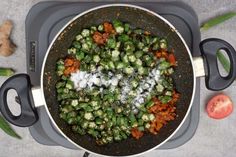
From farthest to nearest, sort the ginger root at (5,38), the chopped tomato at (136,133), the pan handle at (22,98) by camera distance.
Answer: the ginger root at (5,38)
the chopped tomato at (136,133)
the pan handle at (22,98)

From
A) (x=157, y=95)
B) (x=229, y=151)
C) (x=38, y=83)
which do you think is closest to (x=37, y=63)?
(x=38, y=83)

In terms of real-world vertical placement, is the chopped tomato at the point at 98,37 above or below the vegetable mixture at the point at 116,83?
above

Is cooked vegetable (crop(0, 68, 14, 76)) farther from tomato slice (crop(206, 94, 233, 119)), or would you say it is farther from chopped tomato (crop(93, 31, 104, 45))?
tomato slice (crop(206, 94, 233, 119))

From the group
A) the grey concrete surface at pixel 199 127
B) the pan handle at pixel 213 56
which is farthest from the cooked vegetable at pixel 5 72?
the pan handle at pixel 213 56

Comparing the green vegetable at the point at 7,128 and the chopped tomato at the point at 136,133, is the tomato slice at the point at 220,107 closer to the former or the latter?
the chopped tomato at the point at 136,133

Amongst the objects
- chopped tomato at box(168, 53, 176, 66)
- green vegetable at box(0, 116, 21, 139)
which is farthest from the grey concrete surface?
chopped tomato at box(168, 53, 176, 66)

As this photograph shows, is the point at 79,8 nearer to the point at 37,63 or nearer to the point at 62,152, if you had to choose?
the point at 37,63

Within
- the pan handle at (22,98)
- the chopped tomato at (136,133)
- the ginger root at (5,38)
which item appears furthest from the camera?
the ginger root at (5,38)
